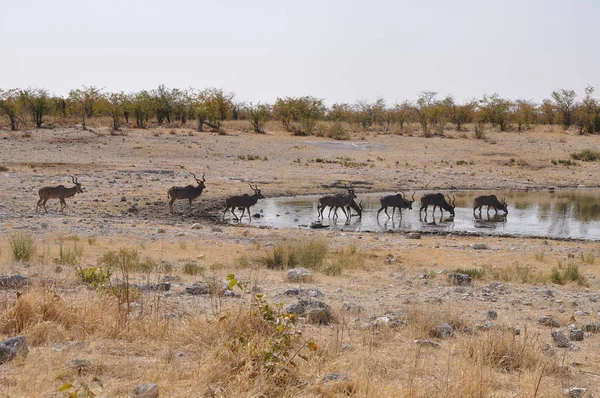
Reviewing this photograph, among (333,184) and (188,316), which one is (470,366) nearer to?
(188,316)

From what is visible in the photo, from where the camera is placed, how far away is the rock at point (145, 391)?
16.9 feet

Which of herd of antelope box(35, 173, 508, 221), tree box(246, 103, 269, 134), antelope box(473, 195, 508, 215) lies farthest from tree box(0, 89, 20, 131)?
antelope box(473, 195, 508, 215)

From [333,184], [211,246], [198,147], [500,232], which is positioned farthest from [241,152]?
[211,246]

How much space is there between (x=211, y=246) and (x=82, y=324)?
974 centimetres

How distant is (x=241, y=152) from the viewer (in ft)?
147

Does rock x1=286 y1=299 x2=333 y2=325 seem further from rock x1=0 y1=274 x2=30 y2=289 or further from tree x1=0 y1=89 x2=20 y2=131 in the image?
tree x1=0 y1=89 x2=20 y2=131

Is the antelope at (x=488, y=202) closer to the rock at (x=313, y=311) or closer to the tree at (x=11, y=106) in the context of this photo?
the rock at (x=313, y=311)

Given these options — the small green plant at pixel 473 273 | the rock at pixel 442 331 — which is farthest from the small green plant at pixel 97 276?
the small green plant at pixel 473 273

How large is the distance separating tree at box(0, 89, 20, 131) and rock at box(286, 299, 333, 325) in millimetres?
46509

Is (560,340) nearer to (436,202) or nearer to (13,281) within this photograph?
(13,281)

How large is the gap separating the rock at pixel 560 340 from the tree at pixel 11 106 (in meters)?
48.7

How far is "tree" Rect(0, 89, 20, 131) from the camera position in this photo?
5053 cm

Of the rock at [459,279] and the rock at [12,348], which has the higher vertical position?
the rock at [12,348]

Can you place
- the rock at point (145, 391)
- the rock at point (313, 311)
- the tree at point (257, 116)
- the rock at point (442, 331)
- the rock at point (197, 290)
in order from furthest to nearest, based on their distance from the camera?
1. the tree at point (257, 116)
2. the rock at point (197, 290)
3. the rock at point (313, 311)
4. the rock at point (442, 331)
5. the rock at point (145, 391)
